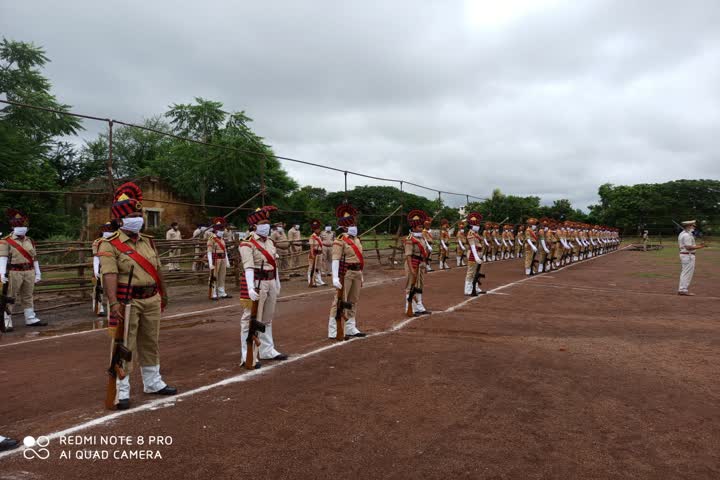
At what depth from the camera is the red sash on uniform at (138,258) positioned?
4461mm

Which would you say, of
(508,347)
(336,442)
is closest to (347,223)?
(508,347)

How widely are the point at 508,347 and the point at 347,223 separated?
121 inches

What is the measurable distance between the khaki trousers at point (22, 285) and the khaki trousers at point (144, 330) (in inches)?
236

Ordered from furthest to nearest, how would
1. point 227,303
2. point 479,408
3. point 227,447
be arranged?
1. point 227,303
2. point 479,408
3. point 227,447

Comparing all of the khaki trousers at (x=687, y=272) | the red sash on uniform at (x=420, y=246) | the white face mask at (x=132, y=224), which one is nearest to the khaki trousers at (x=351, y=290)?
the red sash on uniform at (x=420, y=246)

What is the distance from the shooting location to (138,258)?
455 cm

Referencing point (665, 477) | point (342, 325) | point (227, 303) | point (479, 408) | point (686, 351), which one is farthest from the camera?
point (227, 303)

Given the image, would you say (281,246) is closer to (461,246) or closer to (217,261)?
(217,261)

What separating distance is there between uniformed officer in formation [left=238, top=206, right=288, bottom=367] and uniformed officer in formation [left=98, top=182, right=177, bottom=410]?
1.10m

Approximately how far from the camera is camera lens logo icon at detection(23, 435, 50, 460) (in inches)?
136

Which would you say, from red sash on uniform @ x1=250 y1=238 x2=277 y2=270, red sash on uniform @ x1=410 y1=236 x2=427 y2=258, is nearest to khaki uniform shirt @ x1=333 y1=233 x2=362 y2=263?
red sash on uniform @ x1=250 y1=238 x2=277 y2=270

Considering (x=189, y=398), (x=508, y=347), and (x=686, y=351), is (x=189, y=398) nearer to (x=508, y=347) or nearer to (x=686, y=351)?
(x=508, y=347)

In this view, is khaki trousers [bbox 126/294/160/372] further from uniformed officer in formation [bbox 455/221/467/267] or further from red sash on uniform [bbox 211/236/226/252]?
uniformed officer in formation [bbox 455/221/467/267]

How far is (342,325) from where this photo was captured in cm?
705
